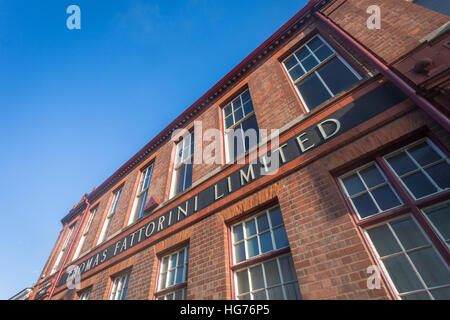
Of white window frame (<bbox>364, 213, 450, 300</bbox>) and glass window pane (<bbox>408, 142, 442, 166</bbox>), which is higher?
glass window pane (<bbox>408, 142, 442, 166</bbox>)

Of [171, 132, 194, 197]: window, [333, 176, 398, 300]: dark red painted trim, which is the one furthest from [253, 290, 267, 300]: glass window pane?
[171, 132, 194, 197]: window

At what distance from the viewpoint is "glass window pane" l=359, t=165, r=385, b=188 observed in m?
3.32

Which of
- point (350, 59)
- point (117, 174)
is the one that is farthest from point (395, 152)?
point (117, 174)

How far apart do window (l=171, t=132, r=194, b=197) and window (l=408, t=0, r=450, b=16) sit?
6686mm

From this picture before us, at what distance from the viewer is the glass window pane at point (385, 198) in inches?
120

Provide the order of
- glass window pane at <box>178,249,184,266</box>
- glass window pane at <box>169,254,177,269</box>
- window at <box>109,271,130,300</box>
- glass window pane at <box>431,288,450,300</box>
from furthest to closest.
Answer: window at <box>109,271,130,300</box> → glass window pane at <box>169,254,177,269</box> → glass window pane at <box>178,249,184,266</box> → glass window pane at <box>431,288,450,300</box>

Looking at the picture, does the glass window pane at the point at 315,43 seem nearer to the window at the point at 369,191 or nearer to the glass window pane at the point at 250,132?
the glass window pane at the point at 250,132

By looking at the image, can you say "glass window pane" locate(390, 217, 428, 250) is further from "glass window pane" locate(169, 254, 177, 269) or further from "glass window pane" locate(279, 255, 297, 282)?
"glass window pane" locate(169, 254, 177, 269)

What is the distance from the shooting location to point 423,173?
9.82 feet

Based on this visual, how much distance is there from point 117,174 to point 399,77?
422 inches

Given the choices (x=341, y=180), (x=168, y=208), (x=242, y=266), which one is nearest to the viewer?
(x=341, y=180)

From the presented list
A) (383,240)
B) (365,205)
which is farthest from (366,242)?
(365,205)

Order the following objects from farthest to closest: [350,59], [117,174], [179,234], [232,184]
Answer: [117,174] < [179,234] < [232,184] < [350,59]
